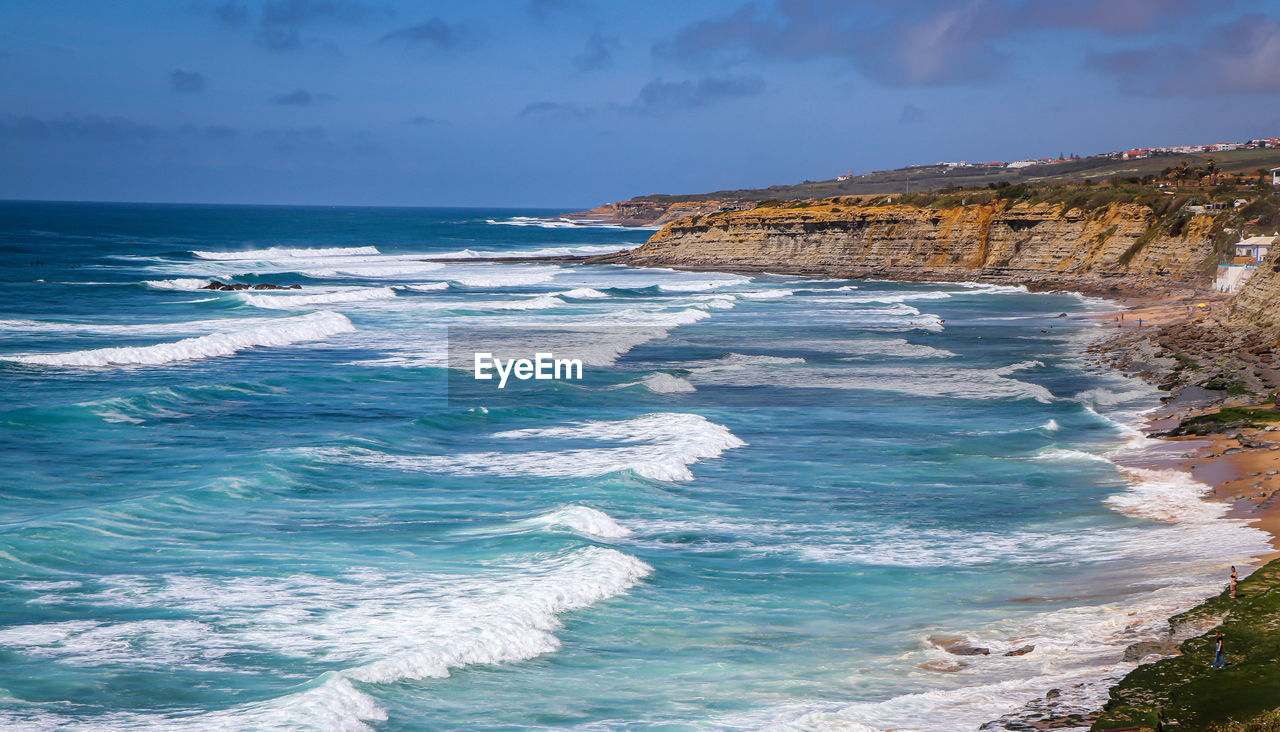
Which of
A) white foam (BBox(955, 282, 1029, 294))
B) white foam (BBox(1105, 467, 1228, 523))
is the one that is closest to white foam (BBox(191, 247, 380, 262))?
white foam (BBox(955, 282, 1029, 294))

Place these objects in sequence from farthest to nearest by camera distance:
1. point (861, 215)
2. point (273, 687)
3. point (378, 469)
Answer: point (861, 215) → point (378, 469) → point (273, 687)

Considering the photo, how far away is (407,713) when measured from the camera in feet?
40.1

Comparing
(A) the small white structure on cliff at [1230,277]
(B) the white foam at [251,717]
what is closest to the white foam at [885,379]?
(A) the small white structure on cliff at [1230,277]

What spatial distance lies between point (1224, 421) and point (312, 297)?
5187cm

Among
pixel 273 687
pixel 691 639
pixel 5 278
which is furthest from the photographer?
pixel 5 278

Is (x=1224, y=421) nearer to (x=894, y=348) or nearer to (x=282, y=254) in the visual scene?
(x=894, y=348)

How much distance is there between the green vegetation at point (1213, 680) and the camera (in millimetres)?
10781

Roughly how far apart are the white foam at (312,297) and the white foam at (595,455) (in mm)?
34912

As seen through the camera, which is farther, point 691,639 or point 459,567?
point 459,567

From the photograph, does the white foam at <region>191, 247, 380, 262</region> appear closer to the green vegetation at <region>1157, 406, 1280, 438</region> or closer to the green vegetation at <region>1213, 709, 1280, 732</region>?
the green vegetation at <region>1157, 406, 1280, 438</region>

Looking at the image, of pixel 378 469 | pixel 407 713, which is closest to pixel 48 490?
pixel 378 469

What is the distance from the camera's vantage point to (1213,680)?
458 inches

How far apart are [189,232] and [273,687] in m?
155

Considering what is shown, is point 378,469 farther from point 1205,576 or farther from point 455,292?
point 455,292
